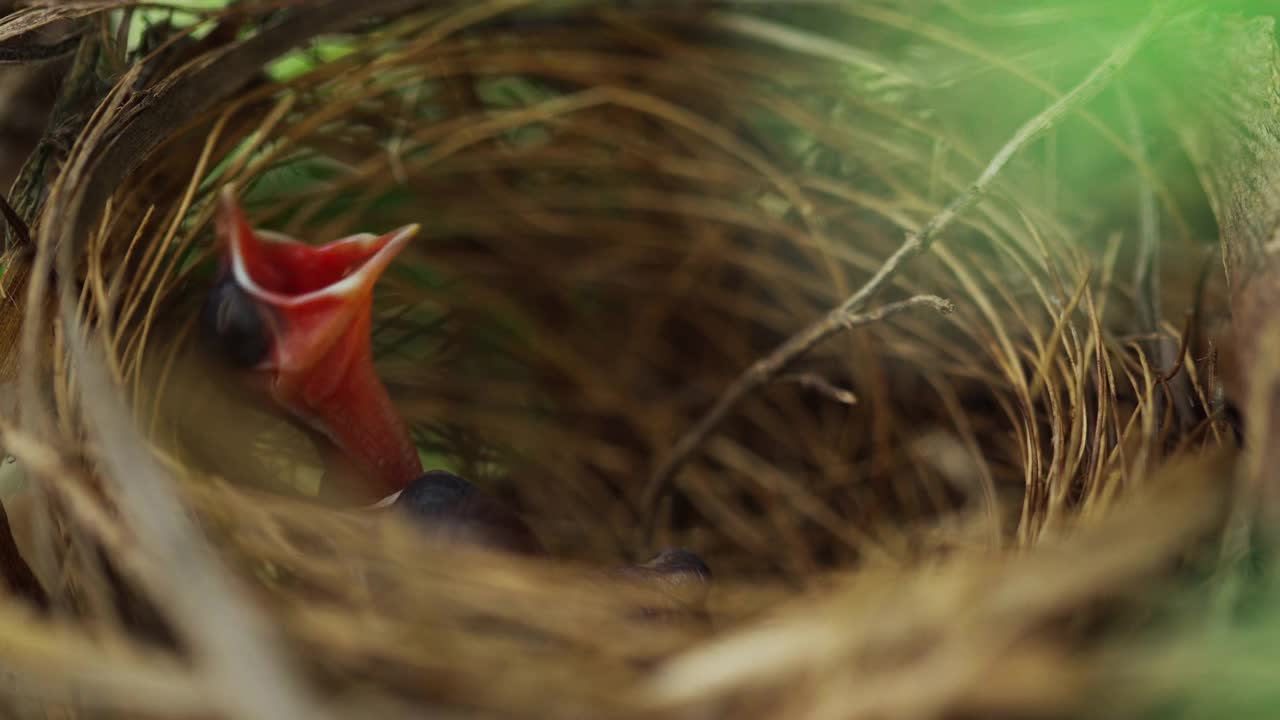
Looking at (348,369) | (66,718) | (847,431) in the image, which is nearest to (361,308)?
(348,369)

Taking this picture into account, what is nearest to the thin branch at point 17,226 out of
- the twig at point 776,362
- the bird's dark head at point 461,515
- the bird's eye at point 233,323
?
the bird's eye at point 233,323

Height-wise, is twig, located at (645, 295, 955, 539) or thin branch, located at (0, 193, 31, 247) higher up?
thin branch, located at (0, 193, 31, 247)

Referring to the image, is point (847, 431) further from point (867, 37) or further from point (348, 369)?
point (348, 369)

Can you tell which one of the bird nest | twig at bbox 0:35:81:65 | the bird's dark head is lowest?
the bird's dark head

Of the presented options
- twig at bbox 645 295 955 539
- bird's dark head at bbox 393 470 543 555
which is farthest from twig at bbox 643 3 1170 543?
bird's dark head at bbox 393 470 543 555

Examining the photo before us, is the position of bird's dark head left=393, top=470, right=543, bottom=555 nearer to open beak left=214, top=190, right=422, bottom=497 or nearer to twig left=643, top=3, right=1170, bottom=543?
open beak left=214, top=190, right=422, bottom=497

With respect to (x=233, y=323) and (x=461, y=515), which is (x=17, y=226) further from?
(x=461, y=515)

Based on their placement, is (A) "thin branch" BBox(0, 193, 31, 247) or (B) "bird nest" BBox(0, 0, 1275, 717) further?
(A) "thin branch" BBox(0, 193, 31, 247)

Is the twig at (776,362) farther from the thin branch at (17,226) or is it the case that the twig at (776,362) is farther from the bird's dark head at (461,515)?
the thin branch at (17,226)

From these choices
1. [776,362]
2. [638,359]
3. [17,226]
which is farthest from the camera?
[638,359]

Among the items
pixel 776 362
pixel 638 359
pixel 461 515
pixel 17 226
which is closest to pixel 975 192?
pixel 776 362
